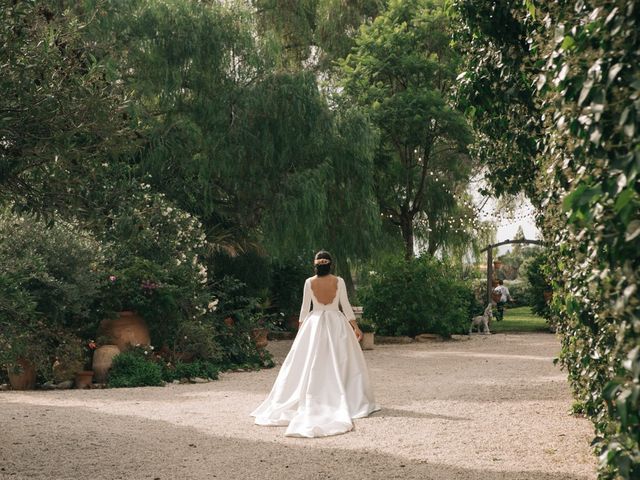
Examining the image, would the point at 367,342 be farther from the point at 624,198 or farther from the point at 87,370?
the point at 624,198

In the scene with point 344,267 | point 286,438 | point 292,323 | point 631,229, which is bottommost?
point 286,438

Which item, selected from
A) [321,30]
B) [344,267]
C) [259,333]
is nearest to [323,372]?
[259,333]

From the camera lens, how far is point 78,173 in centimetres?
645

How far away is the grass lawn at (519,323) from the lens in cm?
2605

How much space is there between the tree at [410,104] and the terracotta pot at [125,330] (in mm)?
9969

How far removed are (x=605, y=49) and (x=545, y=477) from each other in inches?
160

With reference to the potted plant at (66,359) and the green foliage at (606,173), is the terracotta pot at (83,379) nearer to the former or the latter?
the potted plant at (66,359)

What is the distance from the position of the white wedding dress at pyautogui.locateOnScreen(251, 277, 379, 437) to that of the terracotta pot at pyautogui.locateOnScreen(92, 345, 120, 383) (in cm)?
435

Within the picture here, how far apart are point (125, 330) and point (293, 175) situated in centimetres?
576

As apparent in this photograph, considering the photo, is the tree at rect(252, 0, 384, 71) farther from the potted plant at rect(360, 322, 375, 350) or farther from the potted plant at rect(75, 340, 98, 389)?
the potted plant at rect(75, 340, 98, 389)

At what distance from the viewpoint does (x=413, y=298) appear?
2145 cm

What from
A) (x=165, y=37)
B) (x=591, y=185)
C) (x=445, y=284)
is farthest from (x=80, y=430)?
(x=445, y=284)

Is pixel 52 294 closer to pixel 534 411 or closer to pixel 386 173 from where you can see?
pixel 534 411

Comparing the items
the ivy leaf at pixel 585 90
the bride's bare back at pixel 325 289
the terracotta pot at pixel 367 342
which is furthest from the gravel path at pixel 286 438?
the terracotta pot at pixel 367 342
